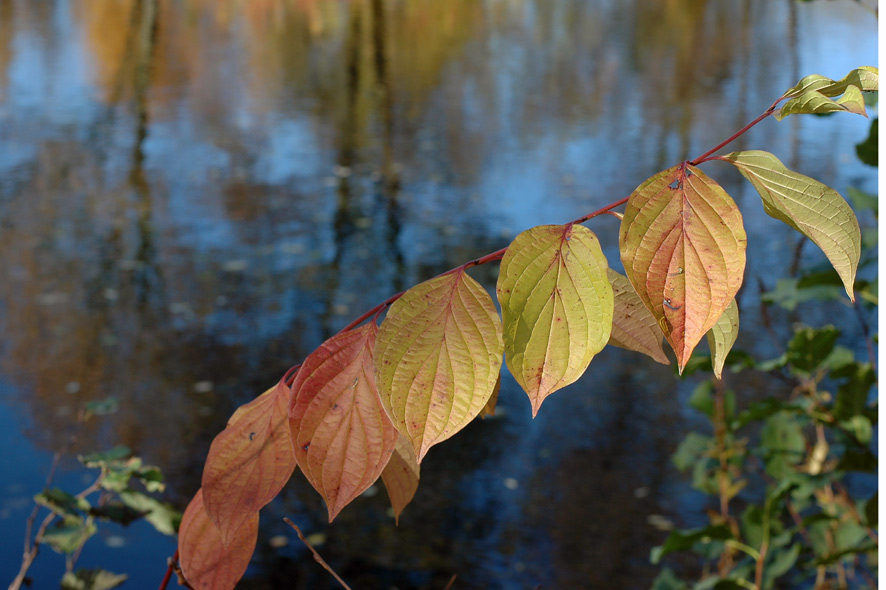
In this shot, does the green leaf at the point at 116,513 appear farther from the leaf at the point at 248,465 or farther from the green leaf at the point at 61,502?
the leaf at the point at 248,465

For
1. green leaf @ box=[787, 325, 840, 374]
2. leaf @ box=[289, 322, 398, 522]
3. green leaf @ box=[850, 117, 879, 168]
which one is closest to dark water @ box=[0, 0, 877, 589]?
green leaf @ box=[787, 325, 840, 374]

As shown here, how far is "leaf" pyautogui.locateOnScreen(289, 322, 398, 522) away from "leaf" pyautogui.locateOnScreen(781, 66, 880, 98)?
10.1 inches

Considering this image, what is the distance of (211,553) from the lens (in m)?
0.49

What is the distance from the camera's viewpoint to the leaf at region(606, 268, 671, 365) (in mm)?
457

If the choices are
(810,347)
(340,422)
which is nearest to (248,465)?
(340,422)

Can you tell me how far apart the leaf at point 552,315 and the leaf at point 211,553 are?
0.21m

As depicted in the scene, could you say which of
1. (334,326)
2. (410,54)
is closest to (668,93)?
(410,54)

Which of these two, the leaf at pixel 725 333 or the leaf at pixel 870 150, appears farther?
the leaf at pixel 870 150

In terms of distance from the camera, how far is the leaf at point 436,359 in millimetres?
377

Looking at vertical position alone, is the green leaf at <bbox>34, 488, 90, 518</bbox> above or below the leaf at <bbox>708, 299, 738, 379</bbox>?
below

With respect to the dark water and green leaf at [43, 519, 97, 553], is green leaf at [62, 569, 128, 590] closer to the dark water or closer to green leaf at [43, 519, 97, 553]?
green leaf at [43, 519, 97, 553]

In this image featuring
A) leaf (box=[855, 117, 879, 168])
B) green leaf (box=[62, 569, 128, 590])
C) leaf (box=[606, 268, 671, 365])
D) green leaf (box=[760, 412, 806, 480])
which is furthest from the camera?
green leaf (box=[760, 412, 806, 480])

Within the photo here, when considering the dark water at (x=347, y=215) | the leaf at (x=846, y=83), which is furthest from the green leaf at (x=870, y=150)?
the dark water at (x=347, y=215)

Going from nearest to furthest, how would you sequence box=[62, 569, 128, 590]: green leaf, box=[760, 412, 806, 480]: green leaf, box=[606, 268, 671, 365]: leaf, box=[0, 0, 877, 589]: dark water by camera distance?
box=[606, 268, 671, 365]: leaf
box=[62, 569, 128, 590]: green leaf
box=[760, 412, 806, 480]: green leaf
box=[0, 0, 877, 589]: dark water
